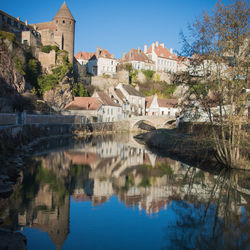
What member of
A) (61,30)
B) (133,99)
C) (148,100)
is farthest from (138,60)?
(61,30)

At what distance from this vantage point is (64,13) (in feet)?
168

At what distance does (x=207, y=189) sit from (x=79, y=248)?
7046 millimetres

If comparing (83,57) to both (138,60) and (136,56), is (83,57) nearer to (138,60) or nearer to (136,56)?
(136,56)

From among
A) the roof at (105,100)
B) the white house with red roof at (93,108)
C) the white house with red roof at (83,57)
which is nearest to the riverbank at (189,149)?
the white house with red roof at (93,108)

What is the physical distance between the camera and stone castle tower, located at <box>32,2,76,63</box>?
4938 cm

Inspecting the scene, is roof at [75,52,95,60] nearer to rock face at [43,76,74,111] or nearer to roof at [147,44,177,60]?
roof at [147,44,177,60]

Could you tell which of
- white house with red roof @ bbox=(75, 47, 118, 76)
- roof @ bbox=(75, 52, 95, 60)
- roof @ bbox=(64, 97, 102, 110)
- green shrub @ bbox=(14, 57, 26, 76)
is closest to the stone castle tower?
roof @ bbox=(64, 97, 102, 110)

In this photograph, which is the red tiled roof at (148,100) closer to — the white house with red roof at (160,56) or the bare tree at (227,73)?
the white house with red roof at (160,56)

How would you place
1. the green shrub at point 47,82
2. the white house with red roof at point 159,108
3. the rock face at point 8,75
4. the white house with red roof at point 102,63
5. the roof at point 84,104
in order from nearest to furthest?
the rock face at point 8,75 → the green shrub at point 47,82 → the roof at point 84,104 → the white house with red roof at point 159,108 → the white house with red roof at point 102,63

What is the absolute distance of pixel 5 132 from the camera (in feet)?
58.6

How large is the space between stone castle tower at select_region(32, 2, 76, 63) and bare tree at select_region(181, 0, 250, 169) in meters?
39.4

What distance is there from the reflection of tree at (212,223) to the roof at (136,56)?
5891 cm

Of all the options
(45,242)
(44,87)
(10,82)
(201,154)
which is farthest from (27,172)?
(44,87)

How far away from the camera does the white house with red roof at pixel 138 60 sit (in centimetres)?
6800
